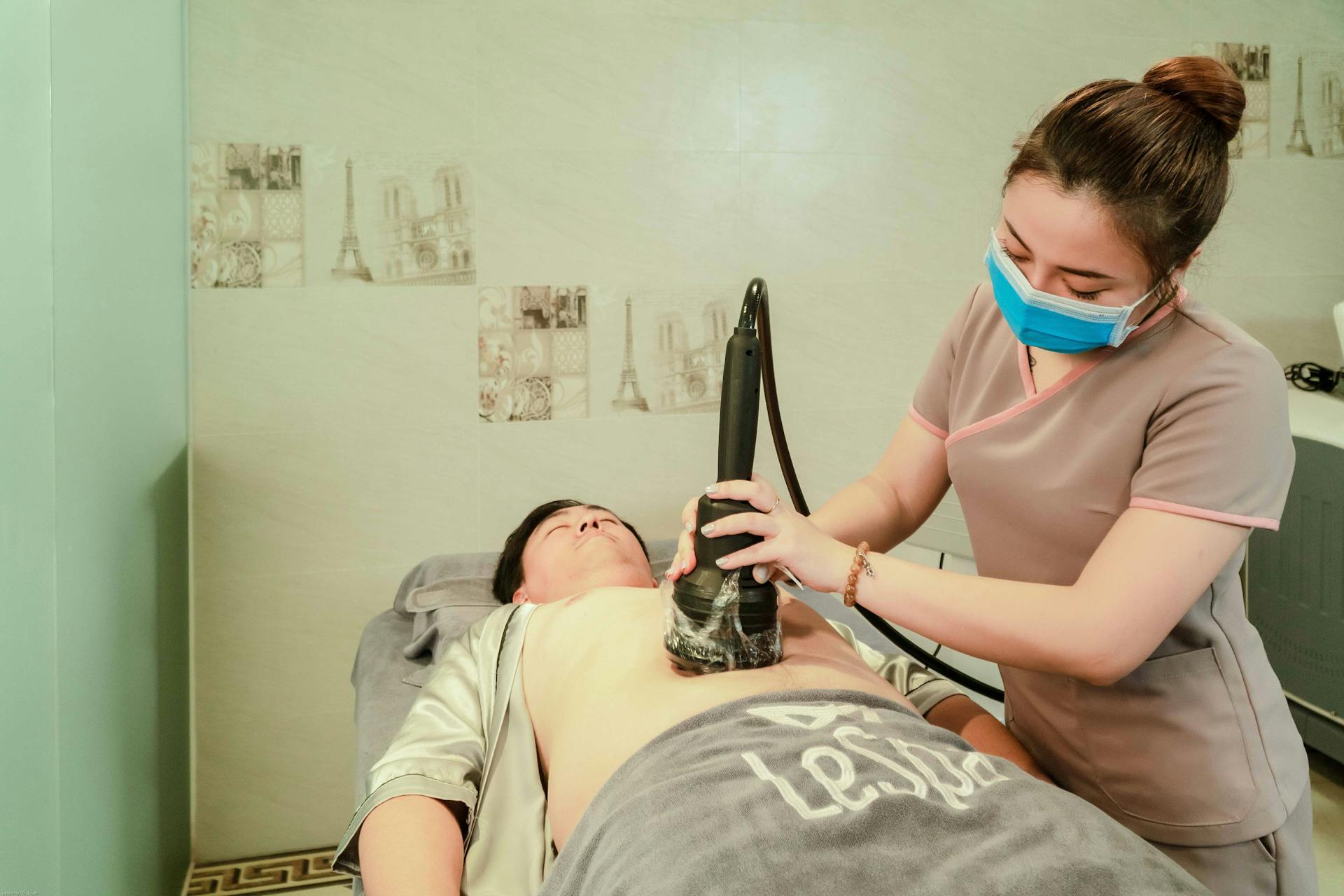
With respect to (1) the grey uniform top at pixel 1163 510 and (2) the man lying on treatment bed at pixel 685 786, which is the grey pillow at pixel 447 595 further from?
(1) the grey uniform top at pixel 1163 510

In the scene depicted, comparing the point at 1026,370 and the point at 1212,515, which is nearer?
the point at 1212,515

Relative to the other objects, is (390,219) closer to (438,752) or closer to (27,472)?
(27,472)

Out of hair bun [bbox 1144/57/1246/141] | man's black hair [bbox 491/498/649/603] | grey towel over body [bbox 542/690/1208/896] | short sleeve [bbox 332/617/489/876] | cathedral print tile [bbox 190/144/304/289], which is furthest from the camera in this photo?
cathedral print tile [bbox 190/144/304/289]

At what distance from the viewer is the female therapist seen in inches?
38.0

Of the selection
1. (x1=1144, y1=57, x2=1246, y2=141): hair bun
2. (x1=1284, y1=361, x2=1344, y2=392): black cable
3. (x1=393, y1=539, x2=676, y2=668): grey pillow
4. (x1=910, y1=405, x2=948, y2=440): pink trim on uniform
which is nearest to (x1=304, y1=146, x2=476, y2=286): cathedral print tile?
(x1=393, y1=539, x2=676, y2=668): grey pillow

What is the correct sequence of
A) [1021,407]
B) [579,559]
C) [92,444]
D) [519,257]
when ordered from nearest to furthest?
[1021,407] → [92,444] → [579,559] → [519,257]

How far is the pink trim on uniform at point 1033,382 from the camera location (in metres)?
1.06

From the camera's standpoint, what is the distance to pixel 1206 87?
0.95 meters

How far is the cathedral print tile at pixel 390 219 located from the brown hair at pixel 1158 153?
153cm

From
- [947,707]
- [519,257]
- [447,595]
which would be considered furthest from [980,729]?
[519,257]

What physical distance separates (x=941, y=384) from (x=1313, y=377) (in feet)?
5.67

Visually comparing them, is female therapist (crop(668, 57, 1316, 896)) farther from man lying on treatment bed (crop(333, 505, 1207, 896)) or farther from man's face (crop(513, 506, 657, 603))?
man's face (crop(513, 506, 657, 603))

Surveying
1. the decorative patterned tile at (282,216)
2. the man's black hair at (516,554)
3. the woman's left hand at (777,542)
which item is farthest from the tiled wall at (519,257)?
the woman's left hand at (777,542)

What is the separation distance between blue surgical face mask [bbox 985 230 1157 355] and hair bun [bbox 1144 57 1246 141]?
0.58ft
